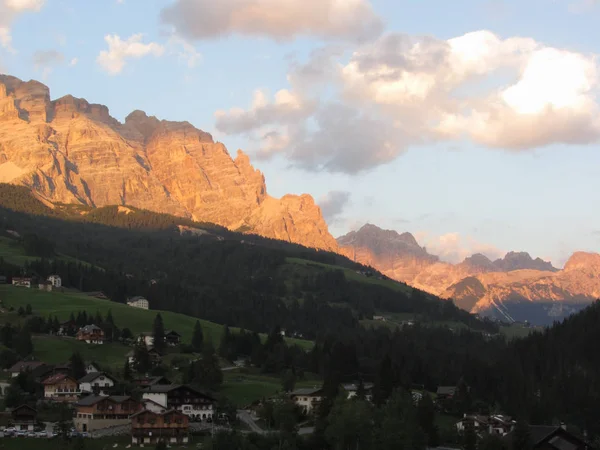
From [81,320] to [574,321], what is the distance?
301 feet

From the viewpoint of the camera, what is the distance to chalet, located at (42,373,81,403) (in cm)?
12988

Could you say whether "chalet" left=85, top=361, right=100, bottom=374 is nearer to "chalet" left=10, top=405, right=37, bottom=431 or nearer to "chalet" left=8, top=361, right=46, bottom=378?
"chalet" left=8, top=361, right=46, bottom=378

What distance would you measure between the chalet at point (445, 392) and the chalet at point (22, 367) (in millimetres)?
55364

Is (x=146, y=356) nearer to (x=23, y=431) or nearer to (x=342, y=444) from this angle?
(x=23, y=431)

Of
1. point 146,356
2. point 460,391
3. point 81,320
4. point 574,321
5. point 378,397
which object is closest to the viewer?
A: point 378,397

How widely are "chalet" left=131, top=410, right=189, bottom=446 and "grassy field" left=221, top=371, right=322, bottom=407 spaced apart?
1900 centimetres

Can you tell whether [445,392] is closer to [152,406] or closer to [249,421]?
[249,421]

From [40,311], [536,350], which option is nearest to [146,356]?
[40,311]

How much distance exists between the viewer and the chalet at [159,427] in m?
108

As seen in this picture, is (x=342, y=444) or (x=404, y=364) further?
(x=404, y=364)

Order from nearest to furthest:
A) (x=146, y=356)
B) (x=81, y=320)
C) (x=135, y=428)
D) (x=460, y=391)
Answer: (x=135, y=428) < (x=460, y=391) < (x=146, y=356) < (x=81, y=320)

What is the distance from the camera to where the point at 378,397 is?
12900 centimetres

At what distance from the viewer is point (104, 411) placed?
116 metres

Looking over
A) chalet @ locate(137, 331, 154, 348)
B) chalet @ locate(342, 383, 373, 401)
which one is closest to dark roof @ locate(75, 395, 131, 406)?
chalet @ locate(342, 383, 373, 401)
